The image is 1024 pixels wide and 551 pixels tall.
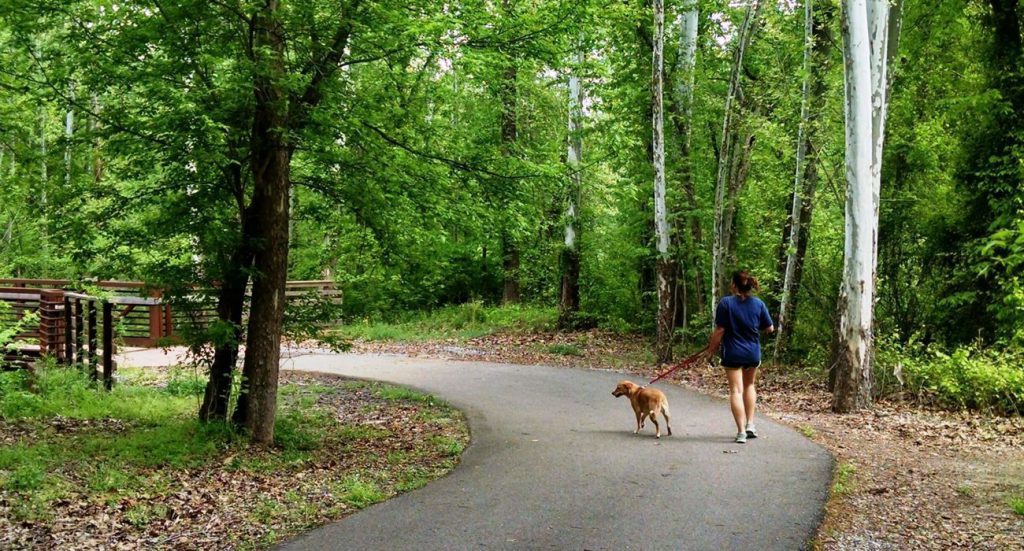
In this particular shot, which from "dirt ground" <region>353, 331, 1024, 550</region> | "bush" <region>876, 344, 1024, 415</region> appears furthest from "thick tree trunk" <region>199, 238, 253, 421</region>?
"bush" <region>876, 344, 1024, 415</region>

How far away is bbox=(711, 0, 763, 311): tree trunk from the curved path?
217 inches

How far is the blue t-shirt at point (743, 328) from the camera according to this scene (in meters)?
8.80

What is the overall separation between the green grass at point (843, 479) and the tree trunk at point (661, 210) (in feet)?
27.7

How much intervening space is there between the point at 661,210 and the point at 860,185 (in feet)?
17.7

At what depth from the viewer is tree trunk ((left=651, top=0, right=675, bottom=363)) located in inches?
614

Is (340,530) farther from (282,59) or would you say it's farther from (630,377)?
(630,377)

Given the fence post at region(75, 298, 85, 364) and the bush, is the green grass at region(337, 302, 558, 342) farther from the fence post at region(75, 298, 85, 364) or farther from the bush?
the bush

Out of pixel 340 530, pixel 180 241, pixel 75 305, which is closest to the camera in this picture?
pixel 340 530

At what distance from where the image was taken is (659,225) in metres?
16.1

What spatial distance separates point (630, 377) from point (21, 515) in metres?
10.9

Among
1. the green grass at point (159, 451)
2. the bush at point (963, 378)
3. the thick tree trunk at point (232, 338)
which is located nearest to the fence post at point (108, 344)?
the green grass at point (159, 451)

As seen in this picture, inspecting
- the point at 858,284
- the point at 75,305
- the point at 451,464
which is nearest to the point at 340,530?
the point at 451,464

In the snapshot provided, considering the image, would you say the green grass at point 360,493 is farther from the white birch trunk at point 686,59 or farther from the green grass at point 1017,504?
the white birch trunk at point 686,59

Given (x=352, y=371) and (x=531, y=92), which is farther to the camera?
(x=531, y=92)
